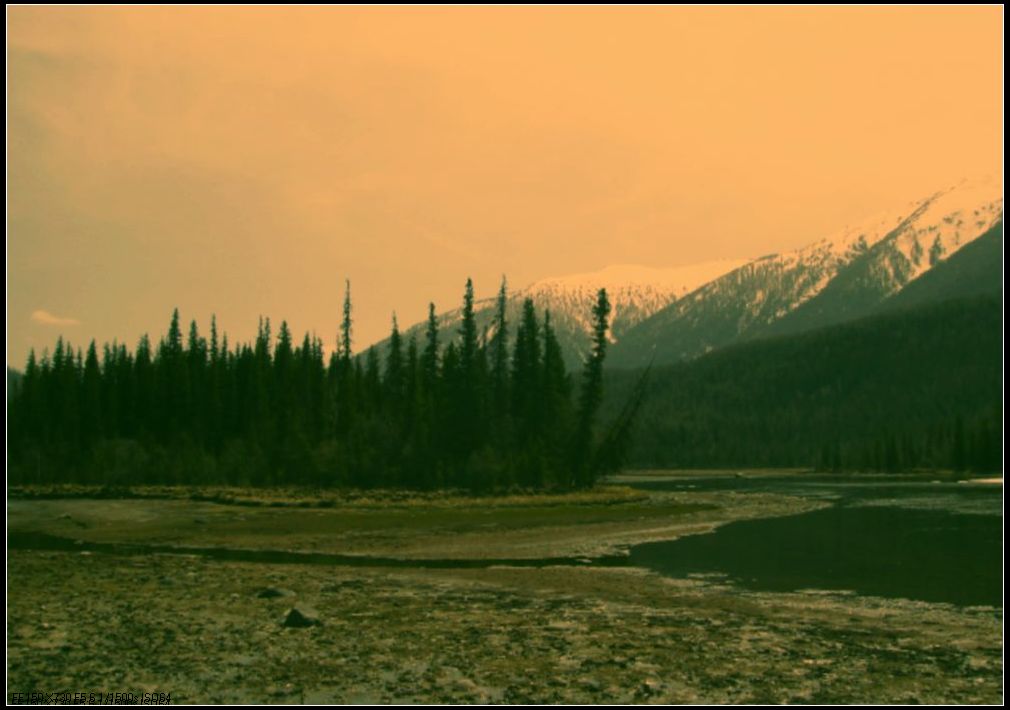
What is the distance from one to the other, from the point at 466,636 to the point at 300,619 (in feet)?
14.4

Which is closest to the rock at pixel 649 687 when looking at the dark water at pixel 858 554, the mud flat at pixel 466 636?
the mud flat at pixel 466 636

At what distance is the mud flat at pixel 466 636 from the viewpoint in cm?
1955

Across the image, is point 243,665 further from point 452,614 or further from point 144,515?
point 144,515

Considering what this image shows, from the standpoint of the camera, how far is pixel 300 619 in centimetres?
2569

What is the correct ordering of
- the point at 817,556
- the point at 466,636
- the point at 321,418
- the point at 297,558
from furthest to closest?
the point at 321,418 → the point at 817,556 → the point at 297,558 → the point at 466,636

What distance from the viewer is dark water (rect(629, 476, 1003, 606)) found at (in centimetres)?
3484

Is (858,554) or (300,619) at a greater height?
(300,619)

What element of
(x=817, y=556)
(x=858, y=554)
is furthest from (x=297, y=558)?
(x=858, y=554)

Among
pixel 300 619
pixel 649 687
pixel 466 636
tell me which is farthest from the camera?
pixel 300 619

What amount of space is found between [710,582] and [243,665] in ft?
63.8

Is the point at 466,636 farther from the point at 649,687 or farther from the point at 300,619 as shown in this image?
the point at 649,687

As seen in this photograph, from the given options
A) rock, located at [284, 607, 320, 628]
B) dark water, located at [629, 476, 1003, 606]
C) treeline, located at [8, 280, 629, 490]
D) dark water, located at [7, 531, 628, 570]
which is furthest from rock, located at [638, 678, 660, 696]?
treeline, located at [8, 280, 629, 490]

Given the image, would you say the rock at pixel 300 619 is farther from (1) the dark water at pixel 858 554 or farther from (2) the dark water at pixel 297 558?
(1) the dark water at pixel 858 554

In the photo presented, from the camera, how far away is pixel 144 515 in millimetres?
66125
